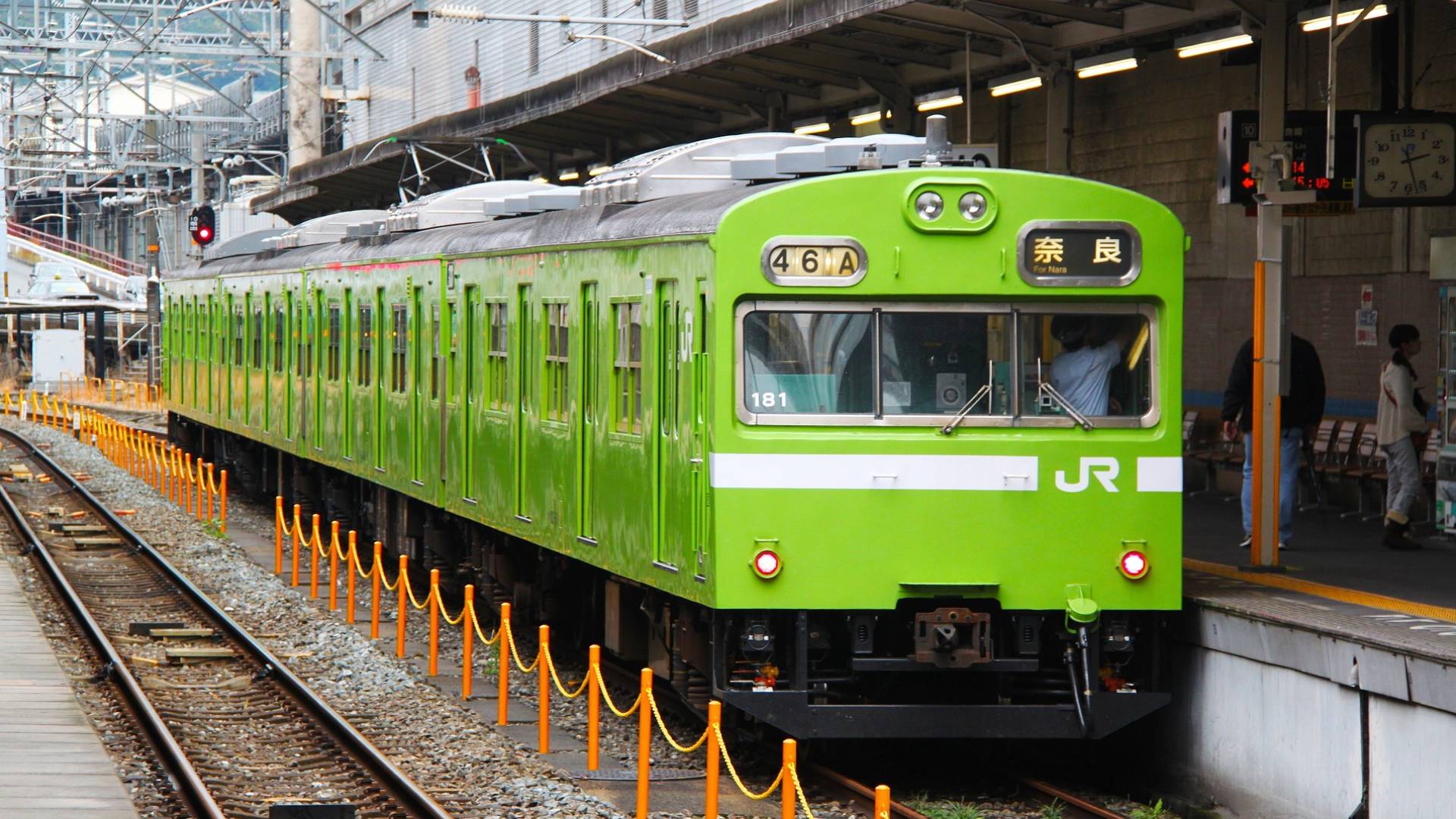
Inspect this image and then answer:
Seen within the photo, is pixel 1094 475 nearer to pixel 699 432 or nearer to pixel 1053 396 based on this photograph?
pixel 1053 396

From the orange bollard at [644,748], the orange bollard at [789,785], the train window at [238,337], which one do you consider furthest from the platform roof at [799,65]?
the orange bollard at [789,785]

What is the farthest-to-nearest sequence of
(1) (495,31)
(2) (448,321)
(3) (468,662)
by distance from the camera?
(1) (495,31)
(2) (448,321)
(3) (468,662)

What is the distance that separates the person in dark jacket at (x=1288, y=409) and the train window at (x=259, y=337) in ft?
44.9

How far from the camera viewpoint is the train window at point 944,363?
955 centimetres

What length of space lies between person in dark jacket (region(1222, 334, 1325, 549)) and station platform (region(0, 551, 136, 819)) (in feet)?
22.4

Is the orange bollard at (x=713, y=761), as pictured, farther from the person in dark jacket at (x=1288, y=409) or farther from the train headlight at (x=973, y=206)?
the person in dark jacket at (x=1288, y=409)

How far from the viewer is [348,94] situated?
46.6m

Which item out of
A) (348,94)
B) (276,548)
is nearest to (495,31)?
(348,94)

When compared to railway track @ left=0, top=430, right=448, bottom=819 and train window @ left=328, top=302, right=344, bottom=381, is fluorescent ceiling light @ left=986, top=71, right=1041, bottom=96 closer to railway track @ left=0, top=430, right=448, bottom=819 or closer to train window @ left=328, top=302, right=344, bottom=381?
train window @ left=328, top=302, right=344, bottom=381

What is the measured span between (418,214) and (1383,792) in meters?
11.0

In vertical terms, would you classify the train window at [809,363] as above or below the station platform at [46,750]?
above

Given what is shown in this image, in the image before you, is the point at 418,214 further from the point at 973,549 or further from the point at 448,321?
the point at 973,549

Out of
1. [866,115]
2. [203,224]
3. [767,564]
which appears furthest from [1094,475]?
[203,224]

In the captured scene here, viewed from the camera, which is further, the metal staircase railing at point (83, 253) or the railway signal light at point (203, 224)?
the metal staircase railing at point (83, 253)
